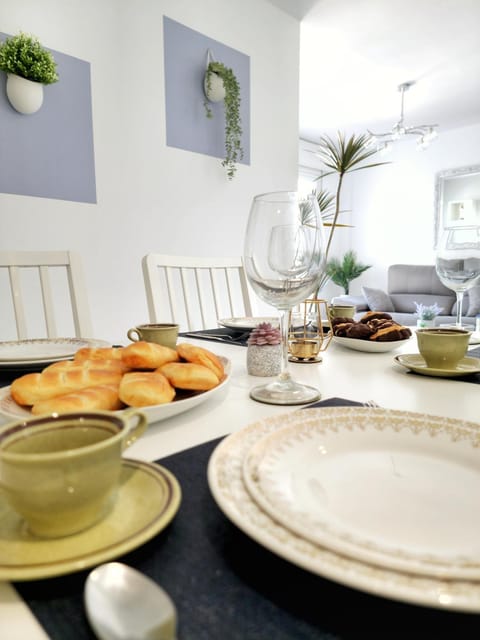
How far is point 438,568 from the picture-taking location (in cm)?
20

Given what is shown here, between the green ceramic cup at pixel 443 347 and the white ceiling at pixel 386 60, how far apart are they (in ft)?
10.2

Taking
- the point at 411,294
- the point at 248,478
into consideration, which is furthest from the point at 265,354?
the point at 411,294

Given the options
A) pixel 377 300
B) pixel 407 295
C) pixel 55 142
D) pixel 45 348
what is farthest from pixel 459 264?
pixel 407 295

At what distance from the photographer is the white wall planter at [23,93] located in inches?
71.6

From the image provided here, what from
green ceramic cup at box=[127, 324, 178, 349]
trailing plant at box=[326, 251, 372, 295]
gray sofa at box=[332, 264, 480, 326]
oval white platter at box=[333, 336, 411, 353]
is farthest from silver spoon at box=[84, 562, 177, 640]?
trailing plant at box=[326, 251, 372, 295]

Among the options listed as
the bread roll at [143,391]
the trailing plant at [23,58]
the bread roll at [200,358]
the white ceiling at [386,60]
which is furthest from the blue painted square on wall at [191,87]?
the bread roll at [143,391]

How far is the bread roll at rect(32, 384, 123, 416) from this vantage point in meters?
0.41

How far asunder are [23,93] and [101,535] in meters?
2.11

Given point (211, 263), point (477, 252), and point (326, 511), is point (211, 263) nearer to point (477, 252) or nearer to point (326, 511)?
point (477, 252)

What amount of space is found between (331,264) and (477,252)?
5.83 m

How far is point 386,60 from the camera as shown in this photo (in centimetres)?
378

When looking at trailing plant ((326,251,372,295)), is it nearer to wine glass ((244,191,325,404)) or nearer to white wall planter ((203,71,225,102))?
white wall planter ((203,71,225,102))

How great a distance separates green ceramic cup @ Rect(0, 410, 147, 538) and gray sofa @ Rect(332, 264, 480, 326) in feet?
17.6

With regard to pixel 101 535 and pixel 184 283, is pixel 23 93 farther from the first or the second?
pixel 101 535
